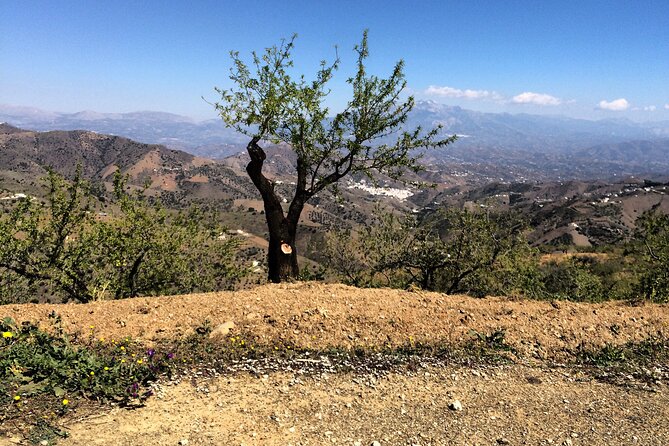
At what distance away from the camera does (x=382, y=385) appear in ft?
28.0

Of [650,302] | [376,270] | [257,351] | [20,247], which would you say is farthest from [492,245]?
[20,247]

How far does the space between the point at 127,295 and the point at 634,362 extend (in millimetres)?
20982

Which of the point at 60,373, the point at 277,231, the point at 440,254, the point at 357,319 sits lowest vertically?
the point at 440,254

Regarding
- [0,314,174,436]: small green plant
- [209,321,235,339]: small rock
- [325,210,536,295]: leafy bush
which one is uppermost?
[0,314,174,436]: small green plant

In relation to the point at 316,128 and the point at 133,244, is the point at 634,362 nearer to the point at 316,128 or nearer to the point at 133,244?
the point at 316,128

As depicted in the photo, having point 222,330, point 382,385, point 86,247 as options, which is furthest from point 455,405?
point 86,247

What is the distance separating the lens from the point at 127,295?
1956cm

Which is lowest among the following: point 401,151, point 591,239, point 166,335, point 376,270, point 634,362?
point 591,239

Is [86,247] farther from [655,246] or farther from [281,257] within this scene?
[655,246]

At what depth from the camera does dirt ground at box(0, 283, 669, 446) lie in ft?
22.4

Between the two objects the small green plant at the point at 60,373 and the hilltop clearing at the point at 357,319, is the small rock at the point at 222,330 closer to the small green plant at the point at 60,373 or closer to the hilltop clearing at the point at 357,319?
the hilltop clearing at the point at 357,319

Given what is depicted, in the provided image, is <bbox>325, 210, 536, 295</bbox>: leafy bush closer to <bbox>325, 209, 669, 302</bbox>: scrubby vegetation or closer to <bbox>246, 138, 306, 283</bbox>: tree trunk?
<bbox>325, 209, 669, 302</bbox>: scrubby vegetation

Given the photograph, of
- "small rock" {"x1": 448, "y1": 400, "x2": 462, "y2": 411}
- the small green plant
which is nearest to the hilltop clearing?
the small green plant

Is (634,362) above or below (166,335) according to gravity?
below
